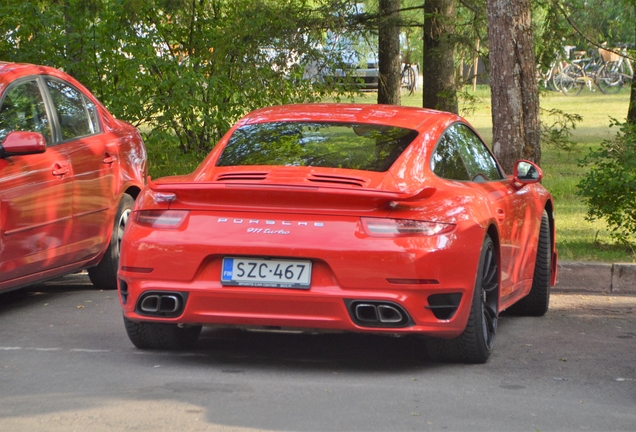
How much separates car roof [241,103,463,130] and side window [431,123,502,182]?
13 cm

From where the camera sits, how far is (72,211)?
7926 millimetres

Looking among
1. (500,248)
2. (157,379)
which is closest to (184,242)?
(157,379)

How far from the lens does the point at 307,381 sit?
220 inches

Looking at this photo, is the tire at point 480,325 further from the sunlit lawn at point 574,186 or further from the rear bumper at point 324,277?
the sunlit lawn at point 574,186

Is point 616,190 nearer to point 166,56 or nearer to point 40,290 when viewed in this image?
point 40,290

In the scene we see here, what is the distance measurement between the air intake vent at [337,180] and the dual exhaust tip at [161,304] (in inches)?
34.8

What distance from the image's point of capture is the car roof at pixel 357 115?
6.48 meters

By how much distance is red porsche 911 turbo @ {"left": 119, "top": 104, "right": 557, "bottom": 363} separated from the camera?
5492 mm

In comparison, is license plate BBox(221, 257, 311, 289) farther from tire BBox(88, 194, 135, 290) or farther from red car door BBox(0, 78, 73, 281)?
tire BBox(88, 194, 135, 290)

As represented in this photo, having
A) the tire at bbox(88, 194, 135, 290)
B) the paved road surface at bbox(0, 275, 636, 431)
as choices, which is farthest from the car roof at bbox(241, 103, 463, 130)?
the tire at bbox(88, 194, 135, 290)

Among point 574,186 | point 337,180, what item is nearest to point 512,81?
point 574,186

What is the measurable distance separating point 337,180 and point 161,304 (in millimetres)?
1113

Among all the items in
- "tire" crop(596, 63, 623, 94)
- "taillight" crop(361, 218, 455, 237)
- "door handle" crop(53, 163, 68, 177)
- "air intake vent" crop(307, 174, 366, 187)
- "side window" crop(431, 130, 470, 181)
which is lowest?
"tire" crop(596, 63, 623, 94)

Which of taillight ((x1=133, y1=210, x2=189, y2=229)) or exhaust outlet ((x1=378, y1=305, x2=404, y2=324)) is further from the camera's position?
taillight ((x1=133, y1=210, x2=189, y2=229))
